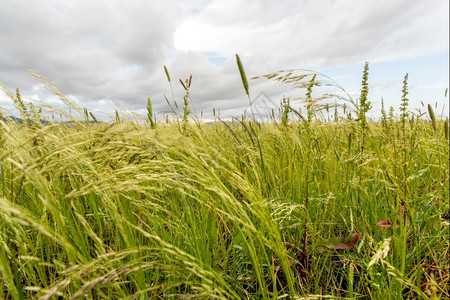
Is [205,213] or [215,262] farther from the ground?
[205,213]

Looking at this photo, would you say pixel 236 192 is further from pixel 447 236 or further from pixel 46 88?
pixel 46 88

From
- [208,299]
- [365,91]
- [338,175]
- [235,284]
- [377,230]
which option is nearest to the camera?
[208,299]

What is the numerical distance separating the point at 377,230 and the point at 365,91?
0.78 meters

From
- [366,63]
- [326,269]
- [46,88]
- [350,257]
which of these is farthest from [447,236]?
[46,88]

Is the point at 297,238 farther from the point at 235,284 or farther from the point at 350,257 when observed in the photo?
the point at 235,284

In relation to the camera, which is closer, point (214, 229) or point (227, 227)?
point (214, 229)

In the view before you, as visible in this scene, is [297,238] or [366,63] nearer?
[297,238]

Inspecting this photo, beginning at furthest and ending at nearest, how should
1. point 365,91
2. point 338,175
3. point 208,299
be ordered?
1. point 338,175
2. point 365,91
3. point 208,299

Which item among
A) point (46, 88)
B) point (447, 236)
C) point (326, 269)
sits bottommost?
point (326, 269)

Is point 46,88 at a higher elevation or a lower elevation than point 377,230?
higher

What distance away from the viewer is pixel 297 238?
1423mm

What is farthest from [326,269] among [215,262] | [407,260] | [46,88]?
[46,88]

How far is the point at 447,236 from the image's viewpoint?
4.02 feet

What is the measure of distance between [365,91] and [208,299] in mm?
1377
